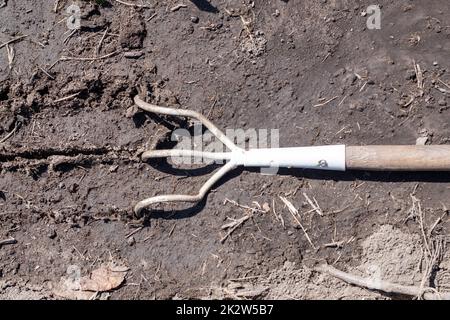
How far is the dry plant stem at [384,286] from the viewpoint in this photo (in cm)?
292

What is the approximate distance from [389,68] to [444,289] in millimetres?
1215

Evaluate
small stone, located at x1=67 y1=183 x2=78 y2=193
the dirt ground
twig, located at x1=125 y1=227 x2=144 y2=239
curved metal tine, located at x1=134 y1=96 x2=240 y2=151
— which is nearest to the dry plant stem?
the dirt ground

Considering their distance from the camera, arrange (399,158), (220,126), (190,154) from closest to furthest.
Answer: (399,158), (190,154), (220,126)

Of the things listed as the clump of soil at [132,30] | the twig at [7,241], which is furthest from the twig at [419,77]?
the twig at [7,241]

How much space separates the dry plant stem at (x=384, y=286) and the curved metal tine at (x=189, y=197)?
2.44ft

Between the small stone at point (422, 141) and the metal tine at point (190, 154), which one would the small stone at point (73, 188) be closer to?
the metal tine at point (190, 154)

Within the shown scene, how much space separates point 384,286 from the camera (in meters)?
2.94

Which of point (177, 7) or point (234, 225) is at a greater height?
point (177, 7)

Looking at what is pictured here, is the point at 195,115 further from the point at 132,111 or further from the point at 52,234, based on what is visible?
the point at 52,234

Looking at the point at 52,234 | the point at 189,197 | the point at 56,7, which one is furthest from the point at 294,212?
the point at 56,7

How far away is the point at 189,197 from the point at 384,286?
3.71 ft

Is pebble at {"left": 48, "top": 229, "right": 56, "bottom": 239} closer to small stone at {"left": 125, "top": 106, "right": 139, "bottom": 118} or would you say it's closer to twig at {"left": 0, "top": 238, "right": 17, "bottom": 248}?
twig at {"left": 0, "top": 238, "right": 17, "bottom": 248}

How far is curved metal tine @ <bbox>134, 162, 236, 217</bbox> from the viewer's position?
2984 millimetres
